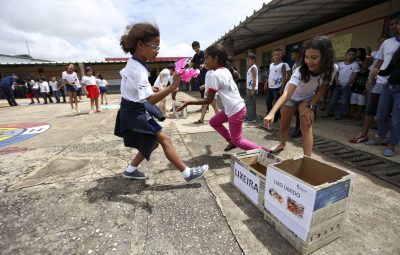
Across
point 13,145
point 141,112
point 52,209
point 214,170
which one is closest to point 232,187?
point 214,170

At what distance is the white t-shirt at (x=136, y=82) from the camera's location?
2.30 metres

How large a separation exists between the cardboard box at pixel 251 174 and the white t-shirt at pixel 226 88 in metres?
0.72

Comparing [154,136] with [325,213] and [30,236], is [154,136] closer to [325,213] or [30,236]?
[30,236]

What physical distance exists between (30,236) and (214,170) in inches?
85.5

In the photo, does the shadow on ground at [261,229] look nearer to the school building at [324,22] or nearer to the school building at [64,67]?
the school building at [324,22]

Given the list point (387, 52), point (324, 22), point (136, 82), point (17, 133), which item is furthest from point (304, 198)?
point (324, 22)

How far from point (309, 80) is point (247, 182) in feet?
5.07

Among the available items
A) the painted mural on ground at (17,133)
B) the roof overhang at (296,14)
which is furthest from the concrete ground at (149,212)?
the roof overhang at (296,14)

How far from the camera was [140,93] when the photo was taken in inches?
90.4

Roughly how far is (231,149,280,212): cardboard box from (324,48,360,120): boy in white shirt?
15.9ft

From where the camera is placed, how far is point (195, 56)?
22.5ft

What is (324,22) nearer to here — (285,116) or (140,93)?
(285,116)

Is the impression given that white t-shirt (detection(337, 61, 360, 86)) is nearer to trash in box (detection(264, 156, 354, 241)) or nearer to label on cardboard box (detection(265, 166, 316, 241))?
trash in box (detection(264, 156, 354, 241))

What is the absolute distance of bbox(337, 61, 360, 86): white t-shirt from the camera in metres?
5.79
